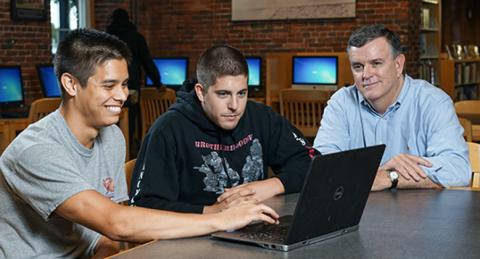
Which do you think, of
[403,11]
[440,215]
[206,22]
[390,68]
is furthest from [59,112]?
[206,22]

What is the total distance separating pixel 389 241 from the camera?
188 centimetres

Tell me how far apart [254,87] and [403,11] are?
6.19 ft

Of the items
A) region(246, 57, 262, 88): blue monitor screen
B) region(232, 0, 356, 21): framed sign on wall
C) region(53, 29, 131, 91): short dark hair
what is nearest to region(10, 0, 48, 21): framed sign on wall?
region(246, 57, 262, 88): blue monitor screen

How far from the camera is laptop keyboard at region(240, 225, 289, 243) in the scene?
185 cm

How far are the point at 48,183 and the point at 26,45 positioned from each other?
5.81 m

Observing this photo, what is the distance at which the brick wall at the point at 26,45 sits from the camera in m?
7.31

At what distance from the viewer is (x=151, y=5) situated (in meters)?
9.93

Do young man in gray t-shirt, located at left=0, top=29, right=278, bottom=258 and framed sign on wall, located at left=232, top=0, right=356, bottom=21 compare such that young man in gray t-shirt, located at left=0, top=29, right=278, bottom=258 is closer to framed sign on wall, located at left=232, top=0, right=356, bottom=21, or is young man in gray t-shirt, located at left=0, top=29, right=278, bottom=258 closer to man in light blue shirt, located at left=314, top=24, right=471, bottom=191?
man in light blue shirt, located at left=314, top=24, right=471, bottom=191

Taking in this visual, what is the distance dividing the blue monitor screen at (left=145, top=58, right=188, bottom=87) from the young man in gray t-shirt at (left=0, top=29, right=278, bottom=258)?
275 inches

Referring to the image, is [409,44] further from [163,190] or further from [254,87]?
[163,190]

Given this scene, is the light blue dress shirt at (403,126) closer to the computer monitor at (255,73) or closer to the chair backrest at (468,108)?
the chair backrest at (468,108)

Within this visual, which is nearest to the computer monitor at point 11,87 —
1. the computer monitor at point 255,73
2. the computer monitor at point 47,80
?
the computer monitor at point 47,80

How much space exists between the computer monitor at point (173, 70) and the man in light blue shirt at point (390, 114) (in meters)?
6.23

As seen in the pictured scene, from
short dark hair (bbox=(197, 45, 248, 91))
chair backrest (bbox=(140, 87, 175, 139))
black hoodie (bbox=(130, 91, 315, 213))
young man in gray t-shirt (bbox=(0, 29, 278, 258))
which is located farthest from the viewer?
chair backrest (bbox=(140, 87, 175, 139))
